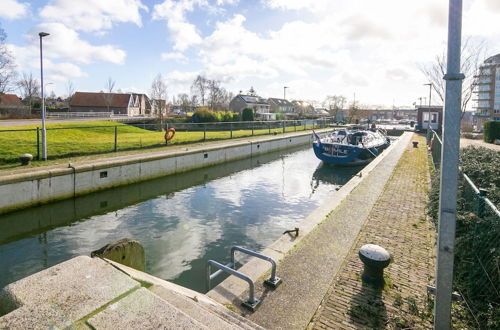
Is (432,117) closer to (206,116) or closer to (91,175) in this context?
(206,116)

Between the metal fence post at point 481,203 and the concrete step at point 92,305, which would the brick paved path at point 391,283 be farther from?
the concrete step at point 92,305

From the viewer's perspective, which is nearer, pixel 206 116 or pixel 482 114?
pixel 206 116

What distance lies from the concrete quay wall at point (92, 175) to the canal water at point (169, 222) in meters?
0.32

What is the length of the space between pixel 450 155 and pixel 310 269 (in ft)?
9.40

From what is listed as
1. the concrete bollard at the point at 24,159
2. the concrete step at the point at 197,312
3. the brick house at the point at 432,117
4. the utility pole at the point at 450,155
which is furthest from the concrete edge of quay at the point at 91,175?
the brick house at the point at 432,117

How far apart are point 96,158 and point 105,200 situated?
324 centimetres

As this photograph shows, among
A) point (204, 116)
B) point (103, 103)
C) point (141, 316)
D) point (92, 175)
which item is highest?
point (103, 103)

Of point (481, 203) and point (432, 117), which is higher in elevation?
point (432, 117)

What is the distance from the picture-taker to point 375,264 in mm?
4719

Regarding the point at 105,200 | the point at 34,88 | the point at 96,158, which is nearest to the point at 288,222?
the point at 105,200

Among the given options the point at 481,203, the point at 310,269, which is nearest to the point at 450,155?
the point at 481,203

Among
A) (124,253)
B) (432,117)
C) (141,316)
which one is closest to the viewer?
(141,316)

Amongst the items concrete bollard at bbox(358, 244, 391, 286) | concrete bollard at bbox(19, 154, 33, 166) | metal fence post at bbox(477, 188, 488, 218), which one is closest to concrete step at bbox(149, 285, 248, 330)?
concrete bollard at bbox(358, 244, 391, 286)

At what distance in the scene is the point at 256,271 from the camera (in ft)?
16.8
